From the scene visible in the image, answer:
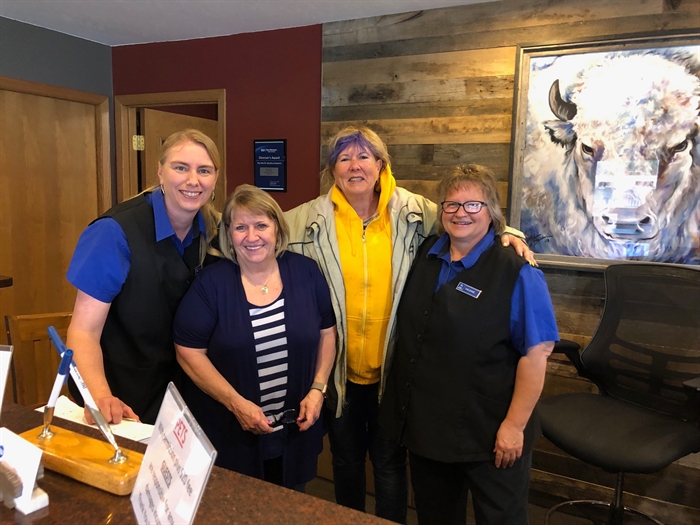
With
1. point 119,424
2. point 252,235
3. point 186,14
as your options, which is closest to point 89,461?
point 119,424

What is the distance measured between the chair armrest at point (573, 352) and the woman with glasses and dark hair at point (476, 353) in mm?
671

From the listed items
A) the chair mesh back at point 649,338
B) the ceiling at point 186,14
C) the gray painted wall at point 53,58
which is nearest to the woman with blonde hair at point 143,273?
the ceiling at point 186,14

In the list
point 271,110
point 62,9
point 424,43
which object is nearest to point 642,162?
point 424,43

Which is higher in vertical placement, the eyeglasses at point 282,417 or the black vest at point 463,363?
the black vest at point 463,363

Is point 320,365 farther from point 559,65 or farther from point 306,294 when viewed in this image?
point 559,65

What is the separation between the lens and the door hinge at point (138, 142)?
→ 3.68m

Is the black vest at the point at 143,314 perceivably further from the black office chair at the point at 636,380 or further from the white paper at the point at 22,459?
the black office chair at the point at 636,380

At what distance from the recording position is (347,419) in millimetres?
1859

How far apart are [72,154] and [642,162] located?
333 cm

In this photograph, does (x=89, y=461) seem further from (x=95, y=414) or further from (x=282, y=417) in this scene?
(x=282, y=417)

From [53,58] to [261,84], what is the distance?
1326 mm

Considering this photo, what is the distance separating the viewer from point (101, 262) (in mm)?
1410

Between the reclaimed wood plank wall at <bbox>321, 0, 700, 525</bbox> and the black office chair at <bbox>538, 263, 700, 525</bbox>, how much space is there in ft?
Result: 0.63

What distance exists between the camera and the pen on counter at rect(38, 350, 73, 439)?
94 cm
